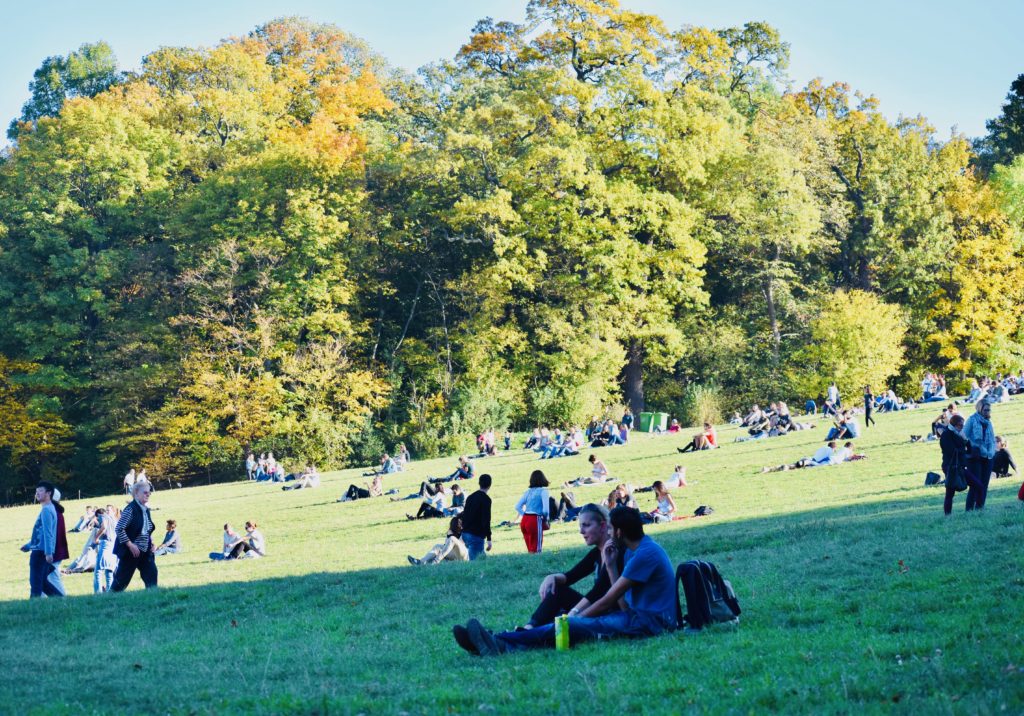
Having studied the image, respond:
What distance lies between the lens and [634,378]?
5338 centimetres

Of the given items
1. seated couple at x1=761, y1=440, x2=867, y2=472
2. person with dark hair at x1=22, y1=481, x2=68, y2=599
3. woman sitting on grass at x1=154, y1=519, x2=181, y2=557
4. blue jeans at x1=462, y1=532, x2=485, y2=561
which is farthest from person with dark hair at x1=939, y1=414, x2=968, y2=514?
woman sitting on grass at x1=154, y1=519, x2=181, y2=557

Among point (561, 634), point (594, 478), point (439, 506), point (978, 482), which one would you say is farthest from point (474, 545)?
point (594, 478)

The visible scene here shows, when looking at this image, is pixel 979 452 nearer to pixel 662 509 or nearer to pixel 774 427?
pixel 662 509

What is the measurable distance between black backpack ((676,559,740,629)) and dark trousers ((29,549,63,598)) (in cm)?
1029

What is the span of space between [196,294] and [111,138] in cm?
1017

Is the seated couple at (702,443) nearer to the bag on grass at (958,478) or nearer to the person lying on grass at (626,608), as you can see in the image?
the bag on grass at (958,478)

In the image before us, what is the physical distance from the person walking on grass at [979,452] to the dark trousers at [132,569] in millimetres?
11162

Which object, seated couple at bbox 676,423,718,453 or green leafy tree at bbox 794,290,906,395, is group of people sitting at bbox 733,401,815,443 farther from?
green leafy tree at bbox 794,290,906,395

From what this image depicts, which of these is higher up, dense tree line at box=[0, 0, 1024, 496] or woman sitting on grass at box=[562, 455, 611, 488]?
dense tree line at box=[0, 0, 1024, 496]

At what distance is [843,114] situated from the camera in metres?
60.2

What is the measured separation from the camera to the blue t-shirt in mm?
8641

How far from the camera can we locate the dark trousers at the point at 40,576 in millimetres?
15633

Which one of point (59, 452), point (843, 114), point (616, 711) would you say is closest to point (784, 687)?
point (616, 711)

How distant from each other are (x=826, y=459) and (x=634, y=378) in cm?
2655
